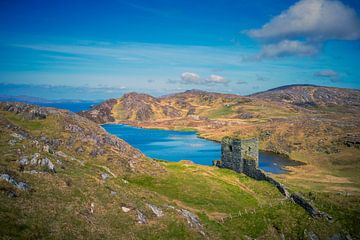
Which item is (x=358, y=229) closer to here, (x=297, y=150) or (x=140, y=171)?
(x=140, y=171)

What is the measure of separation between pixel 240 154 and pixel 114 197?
3934cm

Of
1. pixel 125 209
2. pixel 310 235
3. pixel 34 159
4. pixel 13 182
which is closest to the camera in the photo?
pixel 13 182

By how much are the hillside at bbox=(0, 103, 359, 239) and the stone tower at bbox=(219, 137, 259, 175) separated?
2944mm

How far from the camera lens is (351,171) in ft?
322

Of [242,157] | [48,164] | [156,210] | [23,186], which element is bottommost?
[242,157]

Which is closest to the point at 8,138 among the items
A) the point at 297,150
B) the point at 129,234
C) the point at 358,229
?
the point at 129,234

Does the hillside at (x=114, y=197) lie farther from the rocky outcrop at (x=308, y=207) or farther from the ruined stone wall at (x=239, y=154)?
the ruined stone wall at (x=239, y=154)

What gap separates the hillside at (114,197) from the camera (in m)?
21.9

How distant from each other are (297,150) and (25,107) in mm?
115313

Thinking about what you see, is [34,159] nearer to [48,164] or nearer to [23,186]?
[48,164]

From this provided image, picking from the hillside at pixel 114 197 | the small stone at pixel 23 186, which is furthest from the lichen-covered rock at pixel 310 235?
the small stone at pixel 23 186

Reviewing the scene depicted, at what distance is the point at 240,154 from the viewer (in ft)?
206

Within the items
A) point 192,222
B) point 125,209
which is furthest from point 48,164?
point 192,222

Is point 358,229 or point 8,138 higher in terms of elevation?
point 8,138
